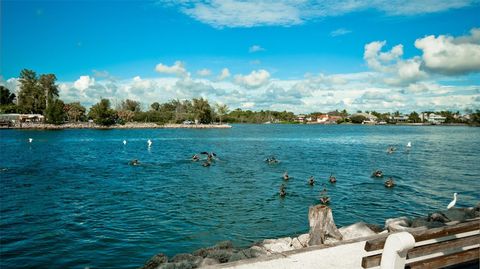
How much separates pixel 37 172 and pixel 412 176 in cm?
3052

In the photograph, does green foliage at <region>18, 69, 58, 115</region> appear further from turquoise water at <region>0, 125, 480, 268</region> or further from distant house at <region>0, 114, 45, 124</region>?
turquoise water at <region>0, 125, 480, 268</region>

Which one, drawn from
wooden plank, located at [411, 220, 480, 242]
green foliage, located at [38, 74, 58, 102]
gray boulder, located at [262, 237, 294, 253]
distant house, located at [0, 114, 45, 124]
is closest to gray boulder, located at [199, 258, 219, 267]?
gray boulder, located at [262, 237, 294, 253]

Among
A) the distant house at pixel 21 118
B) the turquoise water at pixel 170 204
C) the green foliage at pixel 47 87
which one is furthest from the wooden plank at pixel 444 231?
the green foliage at pixel 47 87

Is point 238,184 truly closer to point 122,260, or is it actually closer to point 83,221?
point 83,221

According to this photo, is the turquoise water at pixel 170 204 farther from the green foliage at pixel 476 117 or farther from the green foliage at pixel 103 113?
the green foliage at pixel 476 117

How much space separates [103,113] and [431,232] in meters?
139

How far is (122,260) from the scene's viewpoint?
11.4 metres

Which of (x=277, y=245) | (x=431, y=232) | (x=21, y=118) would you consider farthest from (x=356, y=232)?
(x=21, y=118)

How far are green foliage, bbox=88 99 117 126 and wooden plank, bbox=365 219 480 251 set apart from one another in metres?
137

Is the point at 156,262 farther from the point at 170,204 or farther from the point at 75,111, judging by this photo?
the point at 75,111

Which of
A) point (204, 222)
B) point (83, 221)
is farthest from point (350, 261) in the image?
point (83, 221)

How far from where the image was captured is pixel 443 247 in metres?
5.04

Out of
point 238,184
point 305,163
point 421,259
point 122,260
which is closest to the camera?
point 421,259

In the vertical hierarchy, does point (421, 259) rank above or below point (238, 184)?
above
